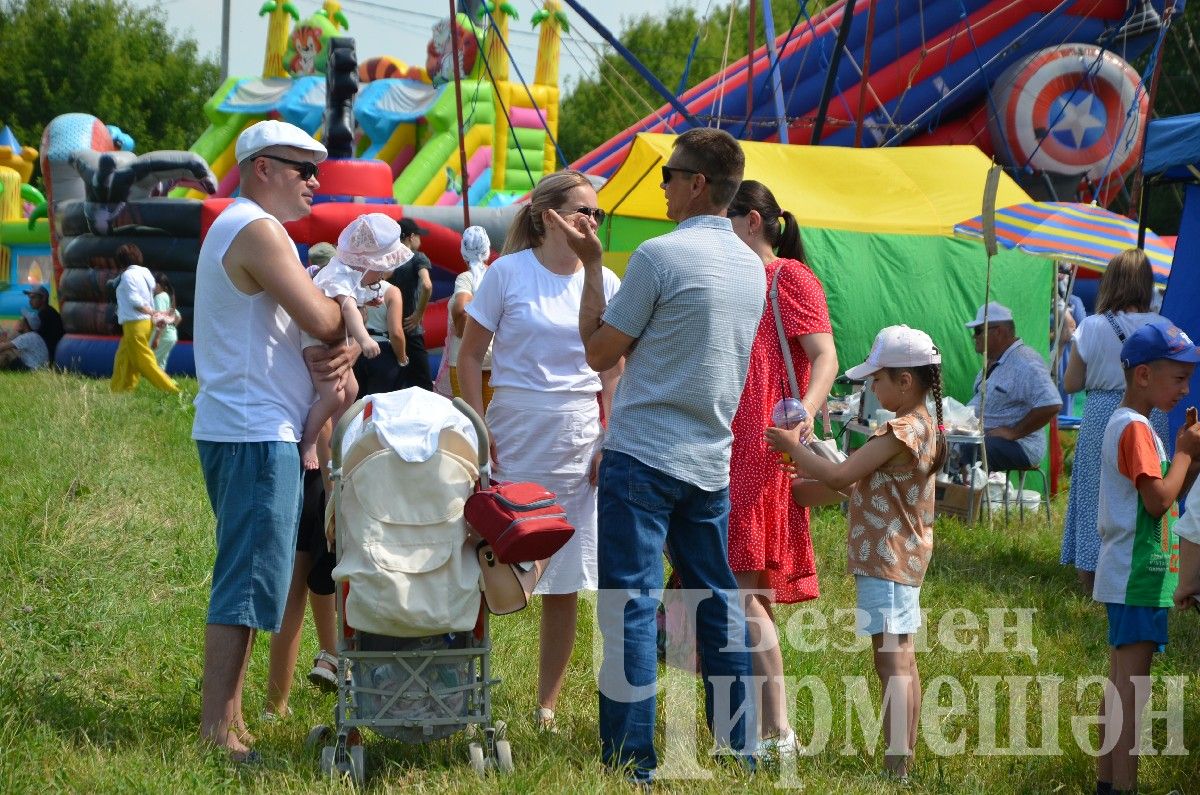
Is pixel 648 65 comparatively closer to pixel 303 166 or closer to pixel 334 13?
pixel 334 13

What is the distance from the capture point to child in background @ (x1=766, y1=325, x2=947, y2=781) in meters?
4.12

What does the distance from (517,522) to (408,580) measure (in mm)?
351

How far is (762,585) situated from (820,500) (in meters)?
0.32

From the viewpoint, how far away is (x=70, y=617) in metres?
5.37

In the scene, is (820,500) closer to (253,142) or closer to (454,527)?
(454,527)

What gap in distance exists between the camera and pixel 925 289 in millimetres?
10398

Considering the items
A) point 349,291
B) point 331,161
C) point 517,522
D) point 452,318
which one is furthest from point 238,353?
point 331,161

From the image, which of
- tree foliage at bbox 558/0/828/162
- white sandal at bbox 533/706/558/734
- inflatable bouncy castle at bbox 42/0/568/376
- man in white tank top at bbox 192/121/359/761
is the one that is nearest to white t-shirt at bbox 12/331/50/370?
inflatable bouncy castle at bbox 42/0/568/376

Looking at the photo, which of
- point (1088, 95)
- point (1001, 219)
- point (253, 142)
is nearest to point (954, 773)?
point (253, 142)

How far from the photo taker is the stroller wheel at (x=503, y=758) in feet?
12.8

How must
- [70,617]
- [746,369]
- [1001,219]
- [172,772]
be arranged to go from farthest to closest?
[1001,219] < [70,617] < [746,369] < [172,772]

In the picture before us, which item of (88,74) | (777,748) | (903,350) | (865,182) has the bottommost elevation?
(777,748)

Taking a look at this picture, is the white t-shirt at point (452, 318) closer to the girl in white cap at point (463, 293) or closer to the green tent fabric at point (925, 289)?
the girl in white cap at point (463, 293)

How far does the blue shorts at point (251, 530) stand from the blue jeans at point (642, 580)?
92 centimetres
